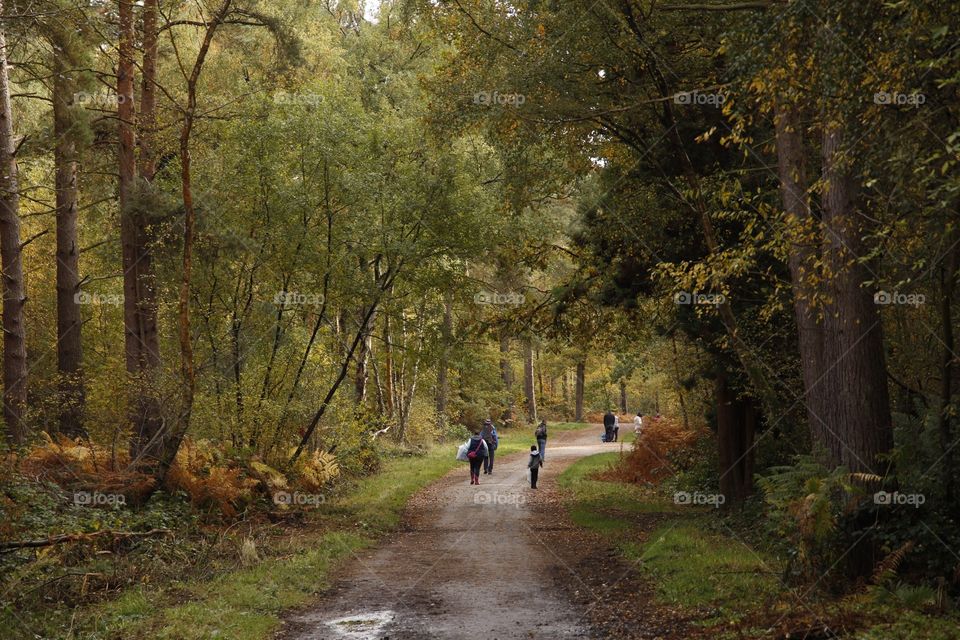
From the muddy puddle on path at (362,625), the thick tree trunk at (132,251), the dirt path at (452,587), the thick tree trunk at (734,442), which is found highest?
the thick tree trunk at (132,251)

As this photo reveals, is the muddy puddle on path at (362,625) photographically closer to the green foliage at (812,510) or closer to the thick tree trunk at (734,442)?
the green foliage at (812,510)

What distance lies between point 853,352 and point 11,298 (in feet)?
47.0

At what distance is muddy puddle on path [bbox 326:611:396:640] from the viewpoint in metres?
8.40

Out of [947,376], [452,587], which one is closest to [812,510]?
[947,376]

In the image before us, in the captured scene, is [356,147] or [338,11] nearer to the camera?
[356,147]

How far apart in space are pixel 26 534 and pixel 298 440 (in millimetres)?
8981

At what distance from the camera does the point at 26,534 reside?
9.73 meters

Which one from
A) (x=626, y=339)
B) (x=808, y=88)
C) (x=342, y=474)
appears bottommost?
(x=342, y=474)

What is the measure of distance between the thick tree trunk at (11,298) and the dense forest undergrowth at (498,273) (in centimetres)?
Answer: 7

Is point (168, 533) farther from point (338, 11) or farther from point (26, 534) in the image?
point (338, 11)

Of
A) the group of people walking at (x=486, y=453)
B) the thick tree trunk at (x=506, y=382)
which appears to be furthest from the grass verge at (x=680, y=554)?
the thick tree trunk at (x=506, y=382)

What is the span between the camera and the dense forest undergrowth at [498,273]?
837 centimetres

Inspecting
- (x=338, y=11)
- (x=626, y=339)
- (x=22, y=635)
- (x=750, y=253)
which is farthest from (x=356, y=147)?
(x=338, y=11)

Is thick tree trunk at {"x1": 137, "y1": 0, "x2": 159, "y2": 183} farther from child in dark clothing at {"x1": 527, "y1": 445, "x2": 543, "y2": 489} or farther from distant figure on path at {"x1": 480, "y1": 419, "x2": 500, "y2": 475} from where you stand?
distant figure on path at {"x1": 480, "y1": 419, "x2": 500, "y2": 475}
